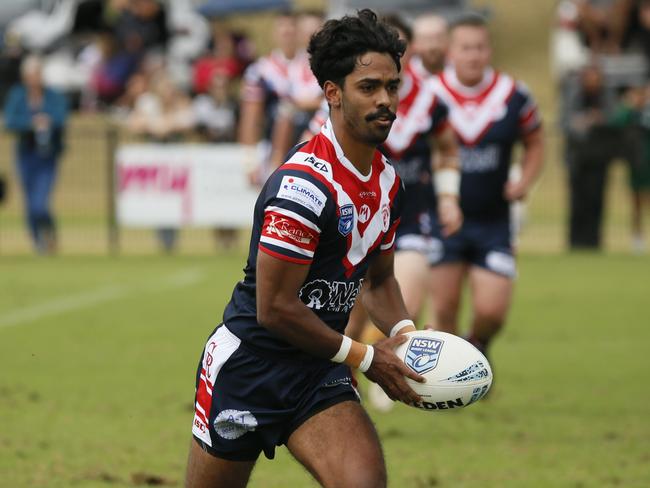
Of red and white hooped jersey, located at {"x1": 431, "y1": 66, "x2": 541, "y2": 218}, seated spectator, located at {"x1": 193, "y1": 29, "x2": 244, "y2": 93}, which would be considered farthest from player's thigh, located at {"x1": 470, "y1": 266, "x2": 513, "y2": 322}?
seated spectator, located at {"x1": 193, "y1": 29, "x2": 244, "y2": 93}

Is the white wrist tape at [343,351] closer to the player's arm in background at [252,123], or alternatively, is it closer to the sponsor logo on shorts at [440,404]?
the sponsor logo on shorts at [440,404]

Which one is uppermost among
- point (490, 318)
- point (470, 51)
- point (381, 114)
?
point (381, 114)

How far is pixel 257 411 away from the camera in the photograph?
5520 millimetres

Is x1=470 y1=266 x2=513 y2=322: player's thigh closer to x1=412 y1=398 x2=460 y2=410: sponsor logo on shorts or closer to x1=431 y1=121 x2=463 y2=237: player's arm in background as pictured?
x1=431 y1=121 x2=463 y2=237: player's arm in background

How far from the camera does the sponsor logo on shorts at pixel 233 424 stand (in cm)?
553

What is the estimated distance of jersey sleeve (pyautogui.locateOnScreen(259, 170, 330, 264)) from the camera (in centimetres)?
525

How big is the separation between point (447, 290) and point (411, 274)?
71cm

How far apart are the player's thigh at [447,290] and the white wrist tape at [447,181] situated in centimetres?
106

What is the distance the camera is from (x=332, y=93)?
546 cm

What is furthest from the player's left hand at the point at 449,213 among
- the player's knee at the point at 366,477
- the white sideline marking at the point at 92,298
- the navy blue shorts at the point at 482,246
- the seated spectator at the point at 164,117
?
the seated spectator at the point at 164,117

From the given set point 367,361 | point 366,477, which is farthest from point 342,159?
point 366,477

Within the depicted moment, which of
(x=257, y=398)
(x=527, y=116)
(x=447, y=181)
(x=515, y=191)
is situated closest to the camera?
(x=257, y=398)

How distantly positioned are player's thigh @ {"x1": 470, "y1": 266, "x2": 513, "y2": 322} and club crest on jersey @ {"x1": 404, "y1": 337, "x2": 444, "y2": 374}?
176 inches

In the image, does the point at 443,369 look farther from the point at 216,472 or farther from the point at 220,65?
the point at 220,65
